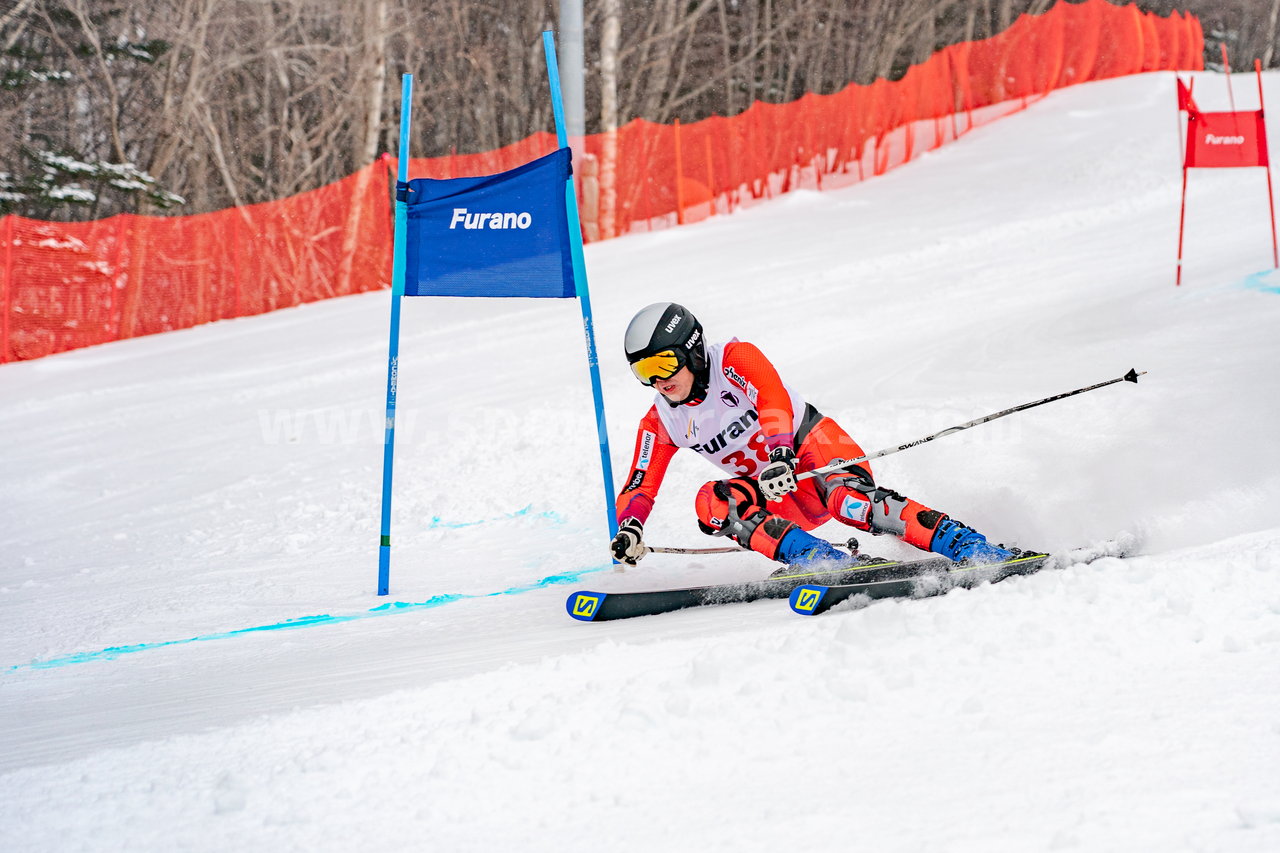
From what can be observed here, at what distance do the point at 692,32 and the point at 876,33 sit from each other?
20.3 feet

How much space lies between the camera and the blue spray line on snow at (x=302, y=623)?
171 inches

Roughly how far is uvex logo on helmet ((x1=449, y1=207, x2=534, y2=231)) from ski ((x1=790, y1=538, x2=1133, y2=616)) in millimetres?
2330

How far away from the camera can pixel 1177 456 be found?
535cm

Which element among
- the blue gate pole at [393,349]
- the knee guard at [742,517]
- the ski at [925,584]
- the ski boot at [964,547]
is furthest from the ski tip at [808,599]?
the blue gate pole at [393,349]

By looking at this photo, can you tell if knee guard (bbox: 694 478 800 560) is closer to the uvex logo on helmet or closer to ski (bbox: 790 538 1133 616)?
ski (bbox: 790 538 1133 616)

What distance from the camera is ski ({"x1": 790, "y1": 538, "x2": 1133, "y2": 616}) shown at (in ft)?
12.3

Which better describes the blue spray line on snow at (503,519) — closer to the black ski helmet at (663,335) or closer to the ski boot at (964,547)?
the black ski helmet at (663,335)

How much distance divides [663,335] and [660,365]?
0.12m

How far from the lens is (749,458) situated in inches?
186

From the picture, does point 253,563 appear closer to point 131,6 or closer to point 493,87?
point 131,6

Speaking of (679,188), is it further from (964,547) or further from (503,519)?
(964,547)

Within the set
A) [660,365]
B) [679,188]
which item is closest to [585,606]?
[660,365]

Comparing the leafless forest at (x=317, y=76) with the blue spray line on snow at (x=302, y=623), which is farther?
the leafless forest at (x=317, y=76)

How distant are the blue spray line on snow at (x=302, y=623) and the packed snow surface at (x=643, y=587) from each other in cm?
3
